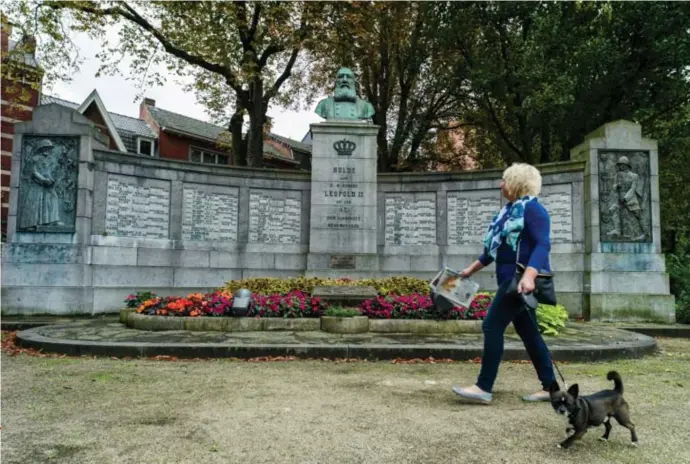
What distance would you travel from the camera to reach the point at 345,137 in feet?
41.7

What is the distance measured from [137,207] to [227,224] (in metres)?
2.19

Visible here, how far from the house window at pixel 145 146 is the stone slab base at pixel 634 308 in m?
30.9

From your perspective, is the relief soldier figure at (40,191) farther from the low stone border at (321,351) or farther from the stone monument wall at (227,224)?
the low stone border at (321,351)

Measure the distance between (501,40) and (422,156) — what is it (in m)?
9.37

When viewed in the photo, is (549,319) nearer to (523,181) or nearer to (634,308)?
(634,308)

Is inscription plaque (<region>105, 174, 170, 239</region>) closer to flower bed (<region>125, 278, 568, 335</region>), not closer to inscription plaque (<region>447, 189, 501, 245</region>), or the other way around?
flower bed (<region>125, 278, 568, 335</region>)

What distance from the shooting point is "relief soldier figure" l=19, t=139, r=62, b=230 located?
10766 millimetres

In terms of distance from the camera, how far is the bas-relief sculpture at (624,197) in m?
11.0

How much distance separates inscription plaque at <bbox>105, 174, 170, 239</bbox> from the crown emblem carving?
4.33 meters

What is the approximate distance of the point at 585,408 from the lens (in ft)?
10.8

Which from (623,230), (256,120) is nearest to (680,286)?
(623,230)

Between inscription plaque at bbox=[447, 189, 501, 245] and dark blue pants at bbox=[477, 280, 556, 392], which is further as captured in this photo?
inscription plaque at bbox=[447, 189, 501, 245]

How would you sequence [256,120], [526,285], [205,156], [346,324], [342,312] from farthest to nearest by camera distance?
[205,156], [256,120], [342,312], [346,324], [526,285]

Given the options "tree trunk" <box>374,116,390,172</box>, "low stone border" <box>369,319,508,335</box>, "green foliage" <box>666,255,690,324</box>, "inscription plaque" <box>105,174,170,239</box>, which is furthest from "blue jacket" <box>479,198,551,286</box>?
"tree trunk" <box>374,116,390,172</box>
